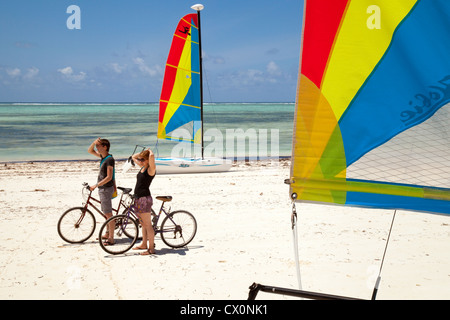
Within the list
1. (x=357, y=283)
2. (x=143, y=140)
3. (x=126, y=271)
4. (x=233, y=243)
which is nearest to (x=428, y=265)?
(x=357, y=283)

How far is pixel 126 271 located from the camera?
20.5 ft

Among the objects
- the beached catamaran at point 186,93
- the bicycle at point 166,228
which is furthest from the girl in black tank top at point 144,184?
the beached catamaran at point 186,93

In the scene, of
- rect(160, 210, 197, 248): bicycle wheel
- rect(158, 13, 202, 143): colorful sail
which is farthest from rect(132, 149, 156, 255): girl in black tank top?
rect(158, 13, 202, 143): colorful sail

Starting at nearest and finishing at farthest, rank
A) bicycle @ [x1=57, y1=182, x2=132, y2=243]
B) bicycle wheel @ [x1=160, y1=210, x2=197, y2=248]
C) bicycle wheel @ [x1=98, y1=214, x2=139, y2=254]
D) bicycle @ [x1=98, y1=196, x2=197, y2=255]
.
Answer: bicycle wheel @ [x1=98, y1=214, x2=139, y2=254]
bicycle @ [x1=98, y1=196, x2=197, y2=255]
bicycle wheel @ [x1=160, y1=210, x2=197, y2=248]
bicycle @ [x1=57, y1=182, x2=132, y2=243]

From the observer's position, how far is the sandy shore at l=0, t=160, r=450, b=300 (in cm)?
559

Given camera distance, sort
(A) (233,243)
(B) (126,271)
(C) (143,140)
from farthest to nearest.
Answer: (C) (143,140) < (A) (233,243) < (B) (126,271)

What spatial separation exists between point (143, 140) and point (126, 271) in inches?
1255

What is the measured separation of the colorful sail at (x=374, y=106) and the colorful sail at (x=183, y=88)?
1583 centimetres

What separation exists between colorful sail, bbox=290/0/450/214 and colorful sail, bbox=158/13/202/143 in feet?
51.9

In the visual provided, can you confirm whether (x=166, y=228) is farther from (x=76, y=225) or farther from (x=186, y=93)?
(x=186, y=93)

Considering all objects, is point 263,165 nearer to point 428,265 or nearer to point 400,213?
point 400,213

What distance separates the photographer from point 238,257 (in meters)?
6.91

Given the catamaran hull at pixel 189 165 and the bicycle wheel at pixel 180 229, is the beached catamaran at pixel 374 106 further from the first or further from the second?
the catamaran hull at pixel 189 165

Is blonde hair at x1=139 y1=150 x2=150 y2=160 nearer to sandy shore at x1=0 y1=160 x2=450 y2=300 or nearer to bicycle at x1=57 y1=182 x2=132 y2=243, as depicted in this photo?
bicycle at x1=57 y1=182 x2=132 y2=243
